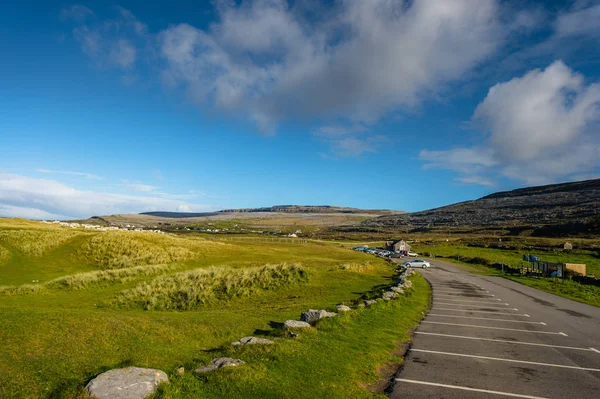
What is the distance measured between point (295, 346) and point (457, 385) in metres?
5.15

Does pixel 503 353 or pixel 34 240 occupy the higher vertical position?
pixel 34 240

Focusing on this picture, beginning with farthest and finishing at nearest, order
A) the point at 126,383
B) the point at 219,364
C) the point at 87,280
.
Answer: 1. the point at 87,280
2. the point at 219,364
3. the point at 126,383

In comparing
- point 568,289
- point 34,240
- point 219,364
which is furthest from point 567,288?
point 34,240

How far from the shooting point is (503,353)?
14.1 metres

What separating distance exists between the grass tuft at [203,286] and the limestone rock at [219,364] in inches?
598

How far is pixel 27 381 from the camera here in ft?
27.9

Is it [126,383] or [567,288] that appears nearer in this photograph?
[126,383]

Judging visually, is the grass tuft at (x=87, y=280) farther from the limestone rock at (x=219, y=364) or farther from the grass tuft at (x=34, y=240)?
the limestone rock at (x=219, y=364)

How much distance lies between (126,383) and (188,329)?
6635mm

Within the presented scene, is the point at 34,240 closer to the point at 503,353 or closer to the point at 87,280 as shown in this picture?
the point at 87,280

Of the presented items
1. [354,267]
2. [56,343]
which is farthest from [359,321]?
[354,267]

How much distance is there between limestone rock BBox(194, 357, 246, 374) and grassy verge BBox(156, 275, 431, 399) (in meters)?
0.32

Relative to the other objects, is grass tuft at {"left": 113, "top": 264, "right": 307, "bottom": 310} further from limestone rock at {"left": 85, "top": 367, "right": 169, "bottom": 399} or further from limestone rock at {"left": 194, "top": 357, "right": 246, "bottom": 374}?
limestone rock at {"left": 85, "top": 367, "right": 169, "bottom": 399}

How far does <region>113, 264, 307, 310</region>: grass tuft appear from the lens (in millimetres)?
25125
